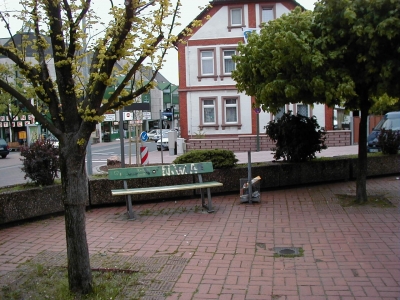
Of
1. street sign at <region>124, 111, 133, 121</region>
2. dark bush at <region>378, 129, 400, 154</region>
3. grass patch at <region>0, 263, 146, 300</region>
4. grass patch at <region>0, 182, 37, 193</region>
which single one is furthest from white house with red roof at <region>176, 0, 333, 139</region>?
grass patch at <region>0, 263, 146, 300</region>

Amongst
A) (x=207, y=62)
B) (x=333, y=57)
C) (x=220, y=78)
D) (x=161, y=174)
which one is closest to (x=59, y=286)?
(x=161, y=174)

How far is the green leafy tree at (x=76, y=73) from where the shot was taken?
456 cm

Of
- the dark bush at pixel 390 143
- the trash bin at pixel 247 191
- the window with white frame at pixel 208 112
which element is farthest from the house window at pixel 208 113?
the trash bin at pixel 247 191

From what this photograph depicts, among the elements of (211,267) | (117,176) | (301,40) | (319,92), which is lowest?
(211,267)

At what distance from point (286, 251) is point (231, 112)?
26.7 meters

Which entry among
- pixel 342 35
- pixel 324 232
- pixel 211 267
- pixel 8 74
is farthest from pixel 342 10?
pixel 8 74

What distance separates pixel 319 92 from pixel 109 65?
15.4ft

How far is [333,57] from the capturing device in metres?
8.15

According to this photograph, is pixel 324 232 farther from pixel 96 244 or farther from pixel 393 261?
pixel 96 244

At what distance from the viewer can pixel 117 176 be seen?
854 centimetres

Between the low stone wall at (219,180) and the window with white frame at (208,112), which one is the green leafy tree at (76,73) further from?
the window with white frame at (208,112)

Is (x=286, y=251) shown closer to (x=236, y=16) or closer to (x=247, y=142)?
(x=247, y=142)

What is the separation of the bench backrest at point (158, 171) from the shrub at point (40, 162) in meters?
1.05

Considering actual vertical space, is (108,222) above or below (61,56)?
below
